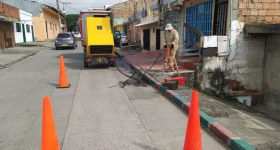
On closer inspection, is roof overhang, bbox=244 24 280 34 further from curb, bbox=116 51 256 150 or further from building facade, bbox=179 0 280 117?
curb, bbox=116 51 256 150

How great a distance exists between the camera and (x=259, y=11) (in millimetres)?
8695

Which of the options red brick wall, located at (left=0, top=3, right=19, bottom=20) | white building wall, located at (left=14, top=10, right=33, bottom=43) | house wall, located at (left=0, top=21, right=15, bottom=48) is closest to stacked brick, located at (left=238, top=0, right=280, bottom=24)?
red brick wall, located at (left=0, top=3, right=19, bottom=20)

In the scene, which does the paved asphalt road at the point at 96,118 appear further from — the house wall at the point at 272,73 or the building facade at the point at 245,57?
the house wall at the point at 272,73

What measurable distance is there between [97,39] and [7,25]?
17315 mm

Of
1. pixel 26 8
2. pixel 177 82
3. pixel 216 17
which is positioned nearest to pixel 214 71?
pixel 177 82

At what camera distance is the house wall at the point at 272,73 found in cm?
830

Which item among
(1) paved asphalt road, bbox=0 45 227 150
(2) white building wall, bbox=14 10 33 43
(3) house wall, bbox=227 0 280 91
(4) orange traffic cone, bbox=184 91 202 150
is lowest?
(1) paved asphalt road, bbox=0 45 227 150

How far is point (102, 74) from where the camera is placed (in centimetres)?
1086

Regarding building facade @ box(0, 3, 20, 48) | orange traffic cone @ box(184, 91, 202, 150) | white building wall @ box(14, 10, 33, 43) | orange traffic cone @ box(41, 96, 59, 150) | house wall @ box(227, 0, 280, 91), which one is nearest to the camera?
orange traffic cone @ box(41, 96, 59, 150)

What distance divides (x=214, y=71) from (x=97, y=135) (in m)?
5.55

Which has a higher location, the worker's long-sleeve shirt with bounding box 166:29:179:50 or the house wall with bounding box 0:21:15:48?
the house wall with bounding box 0:21:15:48

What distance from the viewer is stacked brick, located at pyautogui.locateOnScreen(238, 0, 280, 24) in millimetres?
8492

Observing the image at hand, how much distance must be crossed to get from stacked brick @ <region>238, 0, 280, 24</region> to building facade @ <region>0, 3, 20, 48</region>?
1962cm

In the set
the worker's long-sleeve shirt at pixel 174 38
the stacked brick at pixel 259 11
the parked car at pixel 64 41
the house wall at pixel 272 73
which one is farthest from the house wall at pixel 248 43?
the parked car at pixel 64 41
